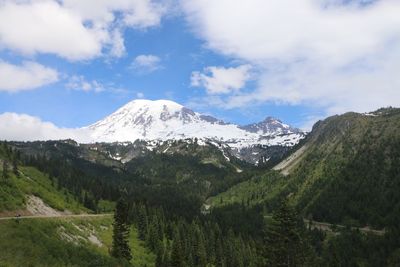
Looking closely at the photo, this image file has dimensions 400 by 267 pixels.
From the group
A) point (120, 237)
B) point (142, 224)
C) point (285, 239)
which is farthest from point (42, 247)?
point (142, 224)

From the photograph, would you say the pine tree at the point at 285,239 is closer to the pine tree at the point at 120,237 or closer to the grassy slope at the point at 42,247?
the grassy slope at the point at 42,247

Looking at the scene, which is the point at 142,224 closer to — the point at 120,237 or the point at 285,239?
the point at 120,237

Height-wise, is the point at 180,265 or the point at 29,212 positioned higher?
the point at 29,212

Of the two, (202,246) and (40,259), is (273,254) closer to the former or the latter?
(40,259)

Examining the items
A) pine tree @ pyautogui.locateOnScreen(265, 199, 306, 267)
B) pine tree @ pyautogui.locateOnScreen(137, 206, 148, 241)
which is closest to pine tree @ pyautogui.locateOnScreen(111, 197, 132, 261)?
pine tree @ pyautogui.locateOnScreen(265, 199, 306, 267)

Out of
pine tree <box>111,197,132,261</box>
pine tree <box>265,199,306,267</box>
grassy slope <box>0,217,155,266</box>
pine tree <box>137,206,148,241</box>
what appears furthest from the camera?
pine tree <box>137,206,148,241</box>

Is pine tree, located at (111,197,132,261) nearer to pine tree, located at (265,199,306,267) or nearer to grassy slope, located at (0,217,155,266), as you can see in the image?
grassy slope, located at (0,217,155,266)

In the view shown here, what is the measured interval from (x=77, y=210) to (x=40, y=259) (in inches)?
4777

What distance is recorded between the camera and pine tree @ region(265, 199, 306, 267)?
2721 inches

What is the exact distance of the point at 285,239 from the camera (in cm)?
6919

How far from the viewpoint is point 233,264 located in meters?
192

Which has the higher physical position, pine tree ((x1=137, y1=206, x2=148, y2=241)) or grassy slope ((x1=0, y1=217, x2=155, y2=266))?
grassy slope ((x1=0, y1=217, x2=155, y2=266))

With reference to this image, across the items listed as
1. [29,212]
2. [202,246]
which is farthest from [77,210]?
[29,212]

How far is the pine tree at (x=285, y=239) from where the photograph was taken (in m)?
69.1
